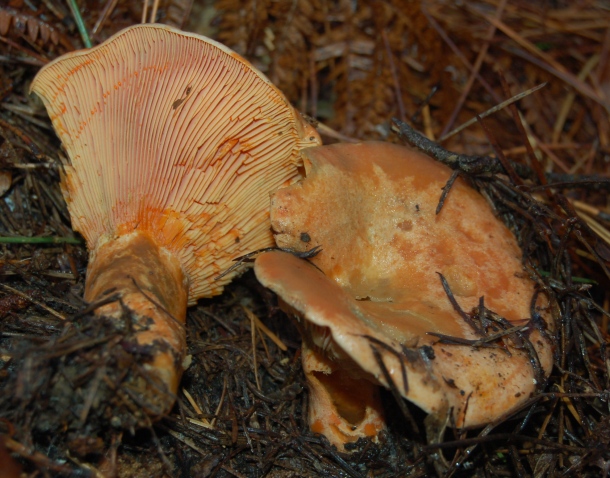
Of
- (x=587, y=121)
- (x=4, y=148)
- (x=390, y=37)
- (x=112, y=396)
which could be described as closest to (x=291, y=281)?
(x=112, y=396)

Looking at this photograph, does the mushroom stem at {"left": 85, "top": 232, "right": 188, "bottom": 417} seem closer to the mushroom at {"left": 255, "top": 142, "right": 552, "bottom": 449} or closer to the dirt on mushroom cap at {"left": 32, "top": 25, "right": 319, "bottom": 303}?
the dirt on mushroom cap at {"left": 32, "top": 25, "right": 319, "bottom": 303}

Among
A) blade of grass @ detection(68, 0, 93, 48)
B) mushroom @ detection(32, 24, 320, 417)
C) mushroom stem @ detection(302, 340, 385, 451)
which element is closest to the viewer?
mushroom @ detection(32, 24, 320, 417)

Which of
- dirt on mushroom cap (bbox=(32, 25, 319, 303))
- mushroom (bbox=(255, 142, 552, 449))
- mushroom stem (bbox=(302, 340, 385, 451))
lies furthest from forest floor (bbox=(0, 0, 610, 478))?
dirt on mushroom cap (bbox=(32, 25, 319, 303))

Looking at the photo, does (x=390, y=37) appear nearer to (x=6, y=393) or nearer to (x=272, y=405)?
(x=272, y=405)

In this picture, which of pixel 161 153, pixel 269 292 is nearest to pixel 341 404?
pixel 269 292

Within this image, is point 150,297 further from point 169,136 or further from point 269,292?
point 269,292

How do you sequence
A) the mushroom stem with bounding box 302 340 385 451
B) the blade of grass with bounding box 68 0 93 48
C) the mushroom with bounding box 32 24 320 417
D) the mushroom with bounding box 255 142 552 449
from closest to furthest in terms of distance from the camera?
the mushroom with bounding box 255 142 552 449
the mushroom with bounding box 32 24 320 417
the mushroom stem with bounding box 302 340 385 451
the blade of grass with bounding box 68 0 93 48

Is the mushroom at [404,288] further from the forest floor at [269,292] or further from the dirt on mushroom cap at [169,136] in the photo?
the dirt on mushroom cap at [169,136]
